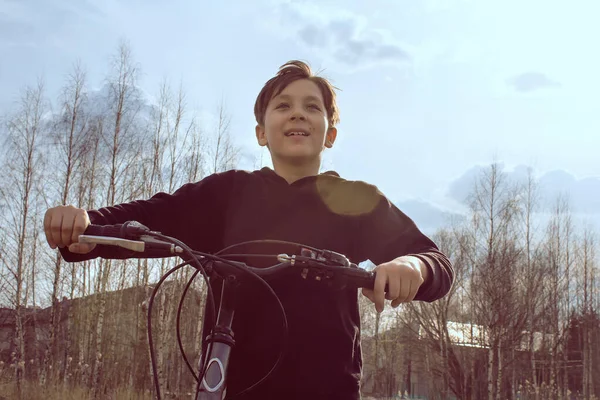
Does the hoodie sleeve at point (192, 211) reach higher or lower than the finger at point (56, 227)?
higher

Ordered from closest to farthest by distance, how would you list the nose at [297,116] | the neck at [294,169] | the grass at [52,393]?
the nose at [297,116], the neck at [294,169], the grass at [52,393]

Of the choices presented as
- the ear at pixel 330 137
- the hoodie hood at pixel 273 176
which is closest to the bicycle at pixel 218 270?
the hoodie hood at pixel 273 176

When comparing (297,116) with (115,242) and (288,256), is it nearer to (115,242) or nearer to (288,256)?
(288,256)

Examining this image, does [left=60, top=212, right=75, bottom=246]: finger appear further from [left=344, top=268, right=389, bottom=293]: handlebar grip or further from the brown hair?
the brown hair

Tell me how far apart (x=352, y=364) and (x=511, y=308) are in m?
22.5

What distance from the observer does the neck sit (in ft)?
7.88

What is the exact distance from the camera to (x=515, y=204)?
2458cm

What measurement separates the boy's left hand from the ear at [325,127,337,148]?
1266 mm

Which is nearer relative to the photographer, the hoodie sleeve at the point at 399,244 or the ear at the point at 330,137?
the hoodie sleeve at the point at 399,244

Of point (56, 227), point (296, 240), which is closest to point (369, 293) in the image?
point (296, 240)

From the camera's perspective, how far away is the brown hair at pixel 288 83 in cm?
247

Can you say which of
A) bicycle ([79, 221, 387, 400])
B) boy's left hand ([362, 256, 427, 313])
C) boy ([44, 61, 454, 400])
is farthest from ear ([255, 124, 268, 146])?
boy's left hand ([362, 256, 427, 313])

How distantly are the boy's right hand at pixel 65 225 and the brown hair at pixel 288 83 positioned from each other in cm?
120

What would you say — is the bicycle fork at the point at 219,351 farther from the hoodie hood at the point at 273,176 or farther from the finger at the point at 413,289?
the hoodie hood at the point at 273,176
